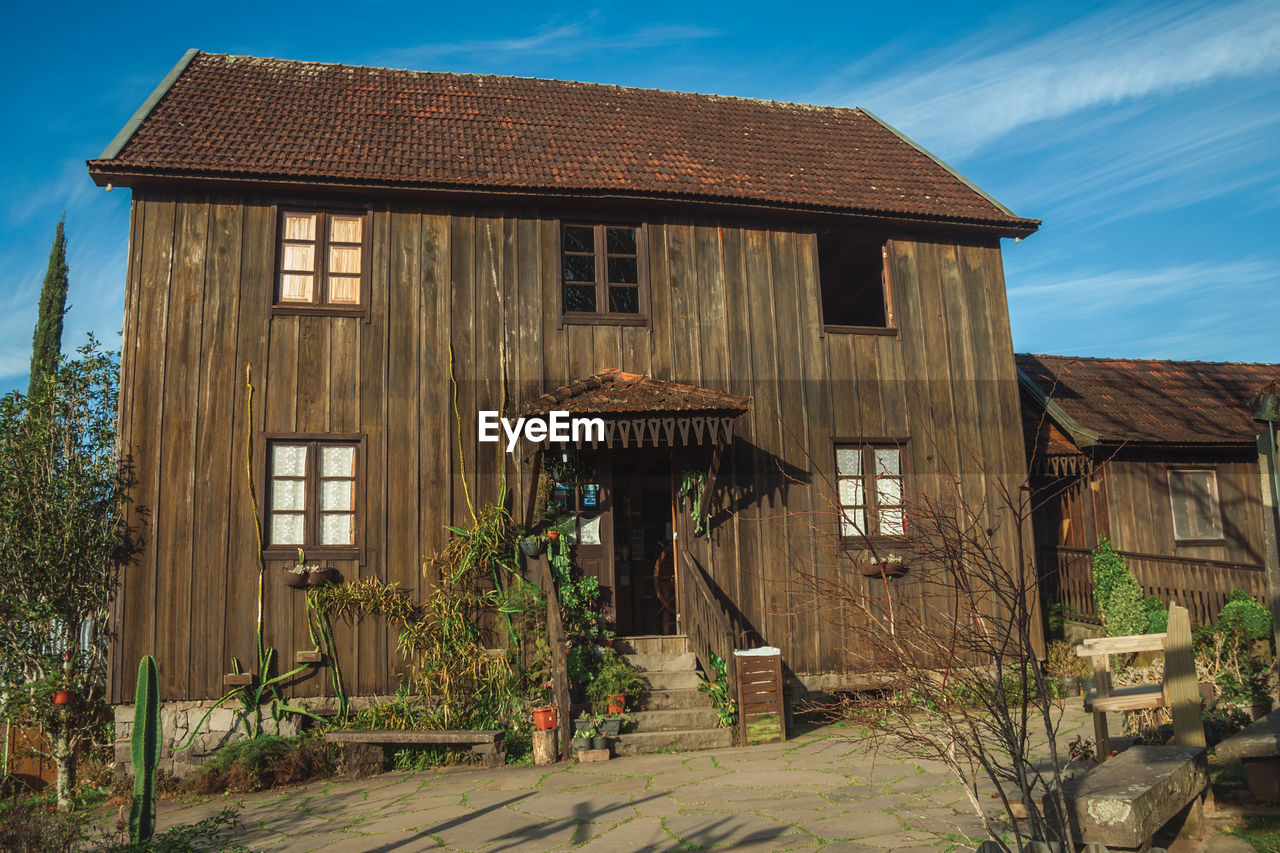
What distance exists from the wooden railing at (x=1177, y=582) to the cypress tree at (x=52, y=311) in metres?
23.1

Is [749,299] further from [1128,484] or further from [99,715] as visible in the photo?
[99,715]

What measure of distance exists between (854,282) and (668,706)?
28.5 ft

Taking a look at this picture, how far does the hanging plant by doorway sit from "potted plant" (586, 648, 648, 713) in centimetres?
208

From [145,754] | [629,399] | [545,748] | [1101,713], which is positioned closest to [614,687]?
[545,748]

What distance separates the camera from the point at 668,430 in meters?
9.86

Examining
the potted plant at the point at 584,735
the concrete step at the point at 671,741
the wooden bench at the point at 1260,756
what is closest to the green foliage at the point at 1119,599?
the concrete step at the point at 671,741

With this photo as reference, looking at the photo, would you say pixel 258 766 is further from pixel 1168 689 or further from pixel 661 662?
pixel 1168 689

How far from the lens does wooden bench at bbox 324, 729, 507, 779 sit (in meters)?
8.89

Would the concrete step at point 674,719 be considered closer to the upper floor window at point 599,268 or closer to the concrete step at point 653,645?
the concrete step at point 653,645

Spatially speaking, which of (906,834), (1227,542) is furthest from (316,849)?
(1227,542)

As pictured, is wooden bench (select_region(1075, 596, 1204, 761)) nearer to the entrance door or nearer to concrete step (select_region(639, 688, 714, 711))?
concrete step (select_region(639, 688, 714, 711))

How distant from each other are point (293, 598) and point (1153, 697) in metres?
8.25

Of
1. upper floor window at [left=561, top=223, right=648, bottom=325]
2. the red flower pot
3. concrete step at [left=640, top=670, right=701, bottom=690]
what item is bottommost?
the red flower pot

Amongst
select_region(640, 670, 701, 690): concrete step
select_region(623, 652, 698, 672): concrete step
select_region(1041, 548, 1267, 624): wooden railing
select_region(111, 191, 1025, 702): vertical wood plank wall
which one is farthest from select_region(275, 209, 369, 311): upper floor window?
select_region(1041, 548, 1267, 624): wooden railing
